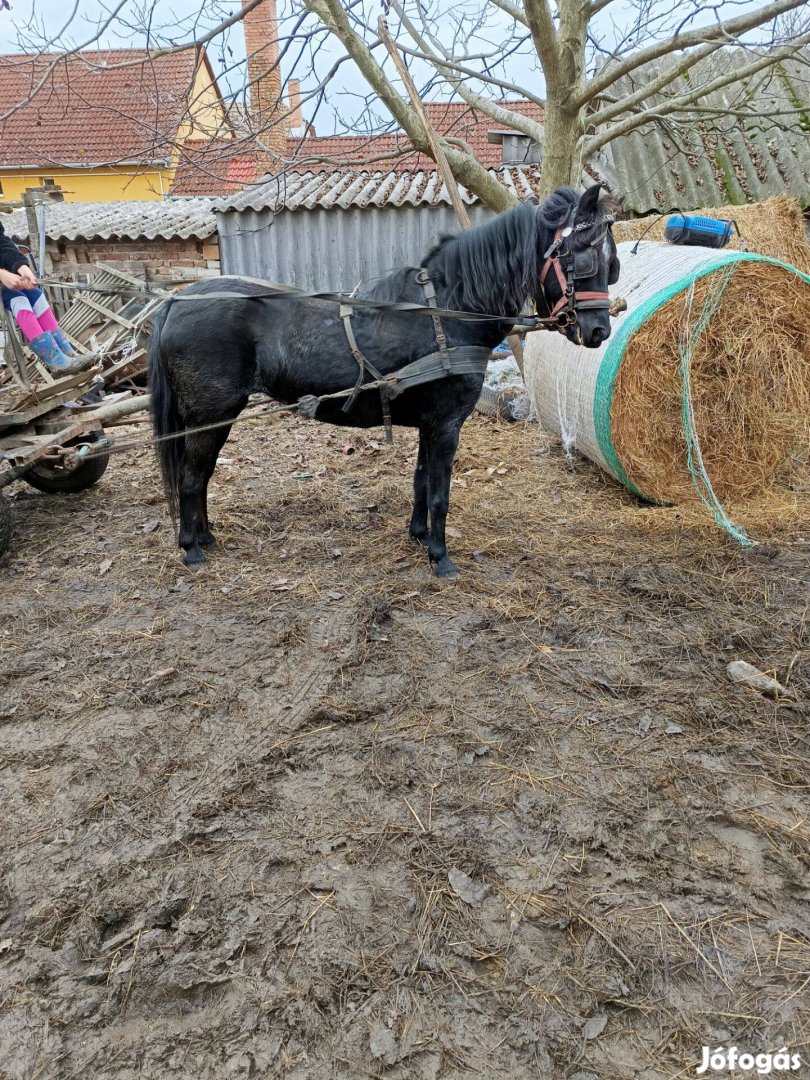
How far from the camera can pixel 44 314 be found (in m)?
4.85

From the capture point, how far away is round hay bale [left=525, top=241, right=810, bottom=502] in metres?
4.89

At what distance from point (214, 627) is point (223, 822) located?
4.98 feet

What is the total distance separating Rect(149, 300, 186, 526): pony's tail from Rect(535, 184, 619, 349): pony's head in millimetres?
2238

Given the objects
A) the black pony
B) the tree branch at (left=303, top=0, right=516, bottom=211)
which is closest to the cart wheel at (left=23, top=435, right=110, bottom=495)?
the black pony

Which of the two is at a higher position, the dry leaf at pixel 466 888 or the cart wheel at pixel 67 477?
the cart wheel at pixel 67 477

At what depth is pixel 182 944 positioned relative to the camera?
2.00 meters

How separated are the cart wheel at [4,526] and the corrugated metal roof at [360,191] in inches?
290

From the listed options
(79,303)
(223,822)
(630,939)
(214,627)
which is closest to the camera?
(630,939)

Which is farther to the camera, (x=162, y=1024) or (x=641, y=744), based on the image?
(x=641, y=744)

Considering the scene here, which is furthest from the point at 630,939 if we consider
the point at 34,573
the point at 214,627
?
the point at 34,573

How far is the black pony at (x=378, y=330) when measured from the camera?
12.5 feet

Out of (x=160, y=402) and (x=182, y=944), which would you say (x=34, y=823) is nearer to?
(x=182, y=944)

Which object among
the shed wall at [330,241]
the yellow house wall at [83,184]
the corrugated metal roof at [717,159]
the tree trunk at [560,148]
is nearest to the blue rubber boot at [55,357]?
the tree trunk at [560,148]

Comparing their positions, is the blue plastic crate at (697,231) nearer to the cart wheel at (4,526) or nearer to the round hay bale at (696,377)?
the round hay bale at (696,377)
